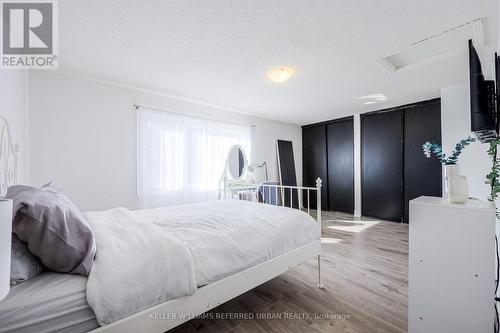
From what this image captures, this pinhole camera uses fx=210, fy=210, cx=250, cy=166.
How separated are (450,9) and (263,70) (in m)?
1.59

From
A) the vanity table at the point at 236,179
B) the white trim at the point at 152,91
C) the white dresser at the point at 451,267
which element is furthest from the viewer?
the vanity table at the point at 236,179

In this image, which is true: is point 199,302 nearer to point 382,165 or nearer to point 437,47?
point 437,47

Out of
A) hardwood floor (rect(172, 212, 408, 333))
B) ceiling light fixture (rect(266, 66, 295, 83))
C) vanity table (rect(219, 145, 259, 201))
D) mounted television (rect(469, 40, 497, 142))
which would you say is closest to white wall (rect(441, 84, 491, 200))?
hardwood floor (rect(172, 212, 408, 333))

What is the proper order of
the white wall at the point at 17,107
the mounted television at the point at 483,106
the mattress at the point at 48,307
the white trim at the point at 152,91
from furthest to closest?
1. the white trim at the point at 152,91
2. the white wall at the point at 17,107
3. the mounted television at the point at 483,106
4. the mattress at the point at 48,307

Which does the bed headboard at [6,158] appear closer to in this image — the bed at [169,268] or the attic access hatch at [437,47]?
the bed at [169,268]

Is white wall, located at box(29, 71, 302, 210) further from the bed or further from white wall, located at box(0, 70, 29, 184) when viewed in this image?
the bed

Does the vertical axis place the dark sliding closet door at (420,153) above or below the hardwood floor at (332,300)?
above

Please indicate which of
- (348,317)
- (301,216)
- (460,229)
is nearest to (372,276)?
Answer: (348,317)

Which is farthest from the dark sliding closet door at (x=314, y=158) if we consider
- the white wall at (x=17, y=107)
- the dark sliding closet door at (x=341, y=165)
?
the white wall at (x=17, y=107)

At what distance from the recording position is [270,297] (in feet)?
5.96

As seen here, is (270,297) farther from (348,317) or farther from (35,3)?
(35,3)

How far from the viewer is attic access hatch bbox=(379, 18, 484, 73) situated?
1766 millimetres

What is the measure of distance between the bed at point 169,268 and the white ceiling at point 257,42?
4.02 feet

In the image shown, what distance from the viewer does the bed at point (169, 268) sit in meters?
0.83
